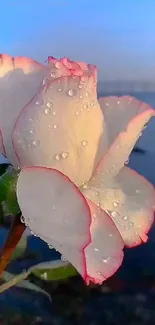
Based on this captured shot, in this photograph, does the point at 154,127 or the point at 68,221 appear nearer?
the point at 68,221

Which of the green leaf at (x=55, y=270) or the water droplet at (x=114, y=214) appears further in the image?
the green leaf at (x=55, y=270)

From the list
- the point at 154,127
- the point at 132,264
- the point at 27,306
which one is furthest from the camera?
the point at 154,127

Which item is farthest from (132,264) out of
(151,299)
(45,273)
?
(45,273)

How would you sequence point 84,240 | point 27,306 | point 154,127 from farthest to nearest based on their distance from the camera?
point 154,127
point 27,306
point 84,240

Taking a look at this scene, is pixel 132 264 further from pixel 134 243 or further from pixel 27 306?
pixel 134 243

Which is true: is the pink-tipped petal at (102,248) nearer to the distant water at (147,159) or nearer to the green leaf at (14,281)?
the green leaf at (14,281)

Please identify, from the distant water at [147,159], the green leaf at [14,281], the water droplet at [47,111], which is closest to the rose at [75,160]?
the water droplet at [47,111]

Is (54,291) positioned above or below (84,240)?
below

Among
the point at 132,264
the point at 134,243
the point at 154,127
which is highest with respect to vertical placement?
the point at 134,243

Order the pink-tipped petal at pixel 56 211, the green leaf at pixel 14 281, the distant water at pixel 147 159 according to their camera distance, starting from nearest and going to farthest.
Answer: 1. the pink-tipped petal at pixel 56 211
2. the green leaf at pixel 14 281
3. the distant water at pixel 147 159
